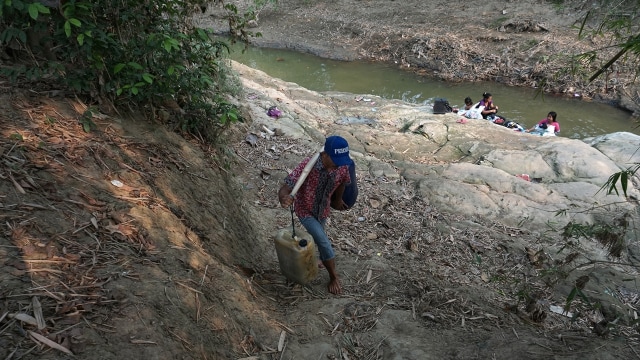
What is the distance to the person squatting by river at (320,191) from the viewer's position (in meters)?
3.14

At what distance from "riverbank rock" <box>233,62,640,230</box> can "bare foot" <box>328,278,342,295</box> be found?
2.74 metres

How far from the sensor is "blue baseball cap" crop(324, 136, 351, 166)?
3.04 meters

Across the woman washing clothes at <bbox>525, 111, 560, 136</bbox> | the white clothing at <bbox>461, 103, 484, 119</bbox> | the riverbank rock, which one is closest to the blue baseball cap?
the riverbank rock

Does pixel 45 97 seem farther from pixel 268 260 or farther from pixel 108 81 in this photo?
pixel 268 260

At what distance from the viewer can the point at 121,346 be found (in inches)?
72.7

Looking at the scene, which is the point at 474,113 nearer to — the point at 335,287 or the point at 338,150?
the point at 335,287

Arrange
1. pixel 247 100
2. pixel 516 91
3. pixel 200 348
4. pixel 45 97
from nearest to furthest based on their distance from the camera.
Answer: pixel 200 348 → pixel 45 97 → pixel 247 100 → pixel 516 91

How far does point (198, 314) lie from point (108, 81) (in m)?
2.17

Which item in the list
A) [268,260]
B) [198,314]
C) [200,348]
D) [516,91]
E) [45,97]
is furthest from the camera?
[516,91]

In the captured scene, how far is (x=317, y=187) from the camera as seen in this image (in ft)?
10.9

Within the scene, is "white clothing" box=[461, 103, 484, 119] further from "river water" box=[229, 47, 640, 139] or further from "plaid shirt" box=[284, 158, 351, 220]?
"plaid shirt" box=[284, 158, 351, 220]

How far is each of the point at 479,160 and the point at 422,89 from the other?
766 centimetres

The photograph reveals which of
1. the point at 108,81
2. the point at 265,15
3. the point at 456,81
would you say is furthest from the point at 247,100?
the point at 265,15

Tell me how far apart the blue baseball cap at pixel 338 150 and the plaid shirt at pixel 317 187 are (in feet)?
0.48
